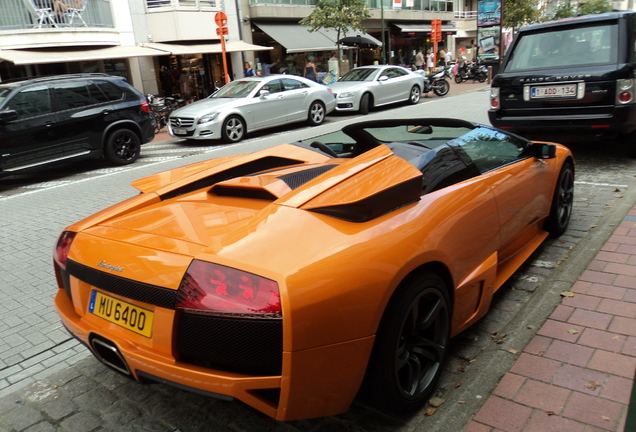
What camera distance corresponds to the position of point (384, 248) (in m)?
2.18

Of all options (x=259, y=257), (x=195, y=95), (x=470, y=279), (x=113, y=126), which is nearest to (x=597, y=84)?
(x=470, y=279)

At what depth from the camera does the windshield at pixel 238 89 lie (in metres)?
13.3

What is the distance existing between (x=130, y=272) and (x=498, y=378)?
1878 millimetres

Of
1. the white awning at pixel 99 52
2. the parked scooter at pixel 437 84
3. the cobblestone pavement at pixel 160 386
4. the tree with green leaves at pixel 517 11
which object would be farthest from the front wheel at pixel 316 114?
the tree with green leaves at pixel 517 11

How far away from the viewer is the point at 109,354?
2.25 meters

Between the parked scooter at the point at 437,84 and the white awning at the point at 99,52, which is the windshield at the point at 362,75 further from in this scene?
the white awning at the point at 99,52

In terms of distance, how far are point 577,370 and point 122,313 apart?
224 cm

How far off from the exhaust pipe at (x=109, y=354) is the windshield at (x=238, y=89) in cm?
1140

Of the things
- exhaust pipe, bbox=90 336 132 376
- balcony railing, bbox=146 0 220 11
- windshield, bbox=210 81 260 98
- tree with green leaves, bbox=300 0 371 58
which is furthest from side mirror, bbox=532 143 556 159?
tree with green leaves, bbox=300 0 371 58

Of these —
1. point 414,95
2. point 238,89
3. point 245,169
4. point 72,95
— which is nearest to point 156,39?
point 238,89

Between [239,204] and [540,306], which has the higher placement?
[239,204]

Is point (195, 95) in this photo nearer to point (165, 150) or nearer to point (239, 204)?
point (165, 150)

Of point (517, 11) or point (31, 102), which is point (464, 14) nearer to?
point (517, 11)

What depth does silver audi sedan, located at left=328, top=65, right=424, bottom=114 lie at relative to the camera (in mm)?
16344
